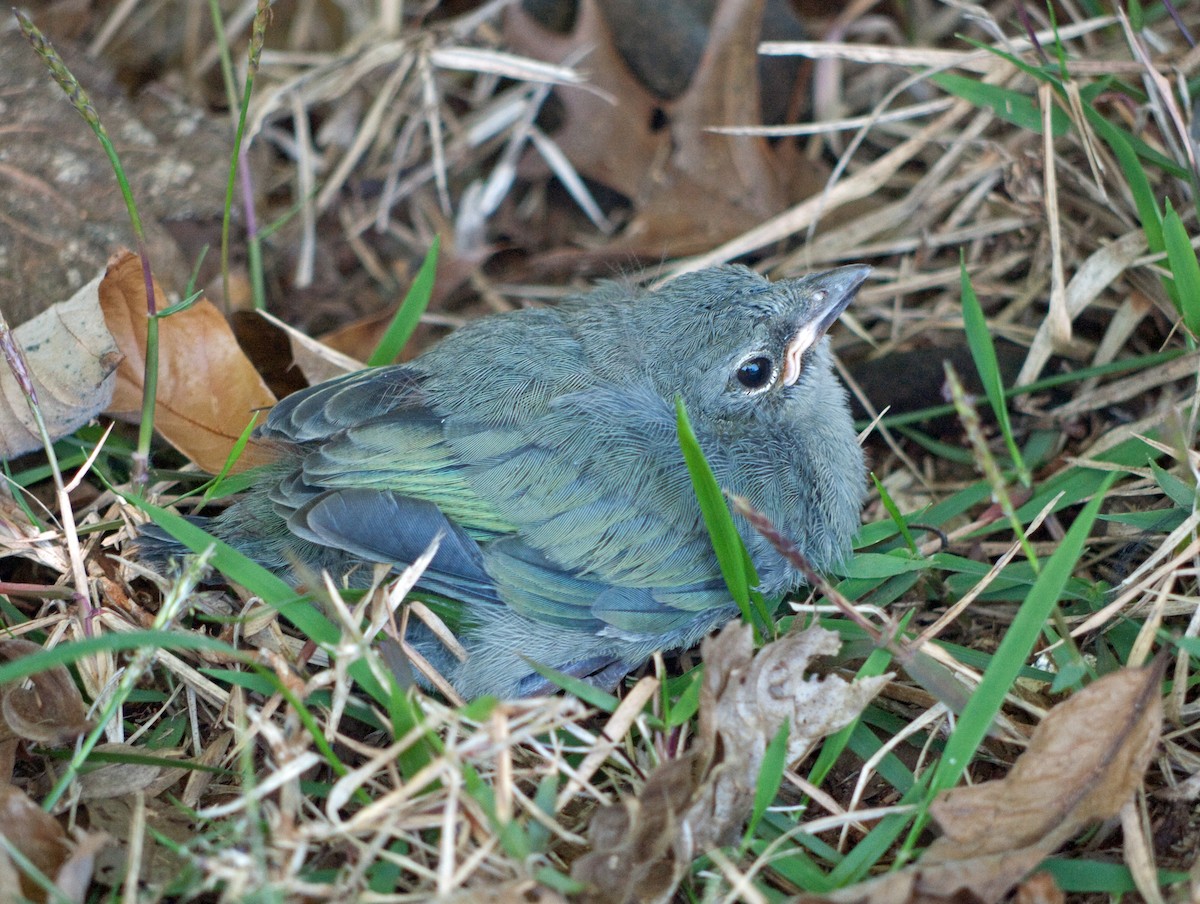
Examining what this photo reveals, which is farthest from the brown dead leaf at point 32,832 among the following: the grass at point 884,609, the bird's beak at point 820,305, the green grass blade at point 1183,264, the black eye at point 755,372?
the green grass blade at point 1183,264

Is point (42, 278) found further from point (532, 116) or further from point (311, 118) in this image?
point (532, 116)

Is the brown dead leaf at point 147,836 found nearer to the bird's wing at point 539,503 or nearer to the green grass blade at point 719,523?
the bird's wing at point 539,503

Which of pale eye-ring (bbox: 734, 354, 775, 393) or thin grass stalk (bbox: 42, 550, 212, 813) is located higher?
pale eye-ring (bbox: 734, 354, 775, 393)

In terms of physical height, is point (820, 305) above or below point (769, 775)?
above

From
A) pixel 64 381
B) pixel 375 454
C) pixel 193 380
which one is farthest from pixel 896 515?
pixel 64 381

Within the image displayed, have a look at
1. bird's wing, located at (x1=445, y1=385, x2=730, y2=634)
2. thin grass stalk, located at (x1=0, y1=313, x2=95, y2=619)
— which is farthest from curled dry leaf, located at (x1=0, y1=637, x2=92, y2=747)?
bird's wing, located at (x1=445, y1=385, x2=730, y2=634)

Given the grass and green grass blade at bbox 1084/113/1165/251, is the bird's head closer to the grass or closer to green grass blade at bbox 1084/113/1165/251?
the grass

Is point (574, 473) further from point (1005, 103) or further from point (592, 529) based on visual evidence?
point (1005, 103)
